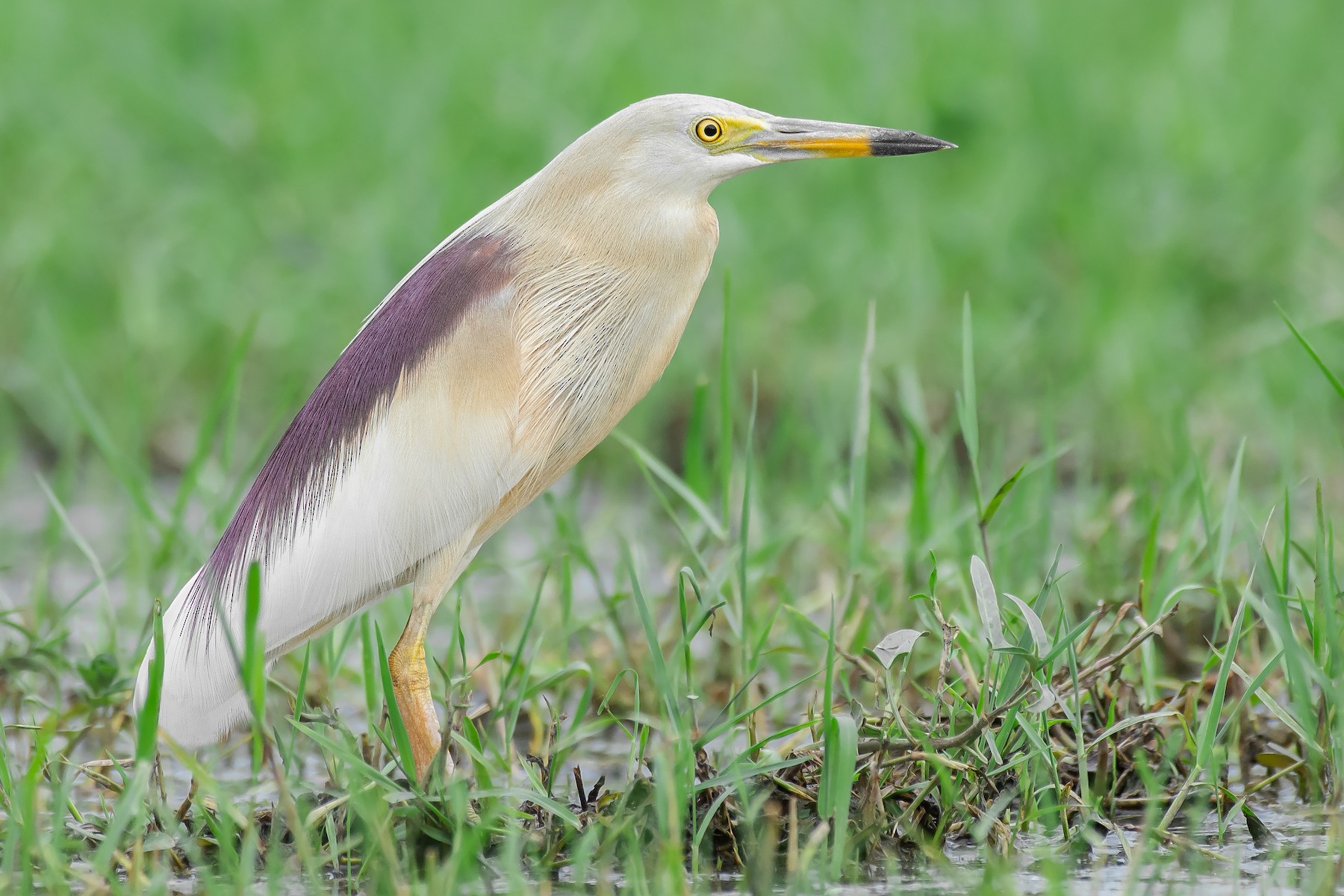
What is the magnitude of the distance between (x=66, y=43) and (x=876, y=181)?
3.89 metres

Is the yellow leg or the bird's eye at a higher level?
the bird's eye

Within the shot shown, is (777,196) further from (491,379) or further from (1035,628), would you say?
(1035,628)

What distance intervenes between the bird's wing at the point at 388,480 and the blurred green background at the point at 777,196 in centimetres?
144

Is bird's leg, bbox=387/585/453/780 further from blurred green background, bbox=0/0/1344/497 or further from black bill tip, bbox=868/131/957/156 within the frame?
blurred green background, bbox=0/0/1344/497

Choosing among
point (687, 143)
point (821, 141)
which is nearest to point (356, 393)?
point (687, 143)

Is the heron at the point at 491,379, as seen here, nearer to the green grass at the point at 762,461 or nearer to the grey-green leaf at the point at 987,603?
the green grass at the point at 762,461

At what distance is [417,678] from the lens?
313 cm

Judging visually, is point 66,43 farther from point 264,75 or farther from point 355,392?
point 355,392

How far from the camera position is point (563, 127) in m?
6.75

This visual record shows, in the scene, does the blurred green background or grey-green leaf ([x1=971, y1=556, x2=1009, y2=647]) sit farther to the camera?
the blurred green background

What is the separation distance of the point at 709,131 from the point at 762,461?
90.6 inches

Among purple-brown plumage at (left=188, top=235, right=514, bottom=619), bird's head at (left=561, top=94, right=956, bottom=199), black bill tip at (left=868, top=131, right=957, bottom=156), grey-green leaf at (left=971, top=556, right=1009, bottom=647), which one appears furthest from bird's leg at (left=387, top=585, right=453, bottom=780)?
black bill tip at (left=868, top=131, right=957, bottom=156)

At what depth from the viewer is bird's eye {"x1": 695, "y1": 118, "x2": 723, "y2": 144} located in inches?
120

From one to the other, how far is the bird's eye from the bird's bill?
26mm
